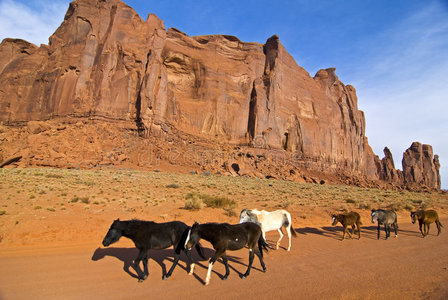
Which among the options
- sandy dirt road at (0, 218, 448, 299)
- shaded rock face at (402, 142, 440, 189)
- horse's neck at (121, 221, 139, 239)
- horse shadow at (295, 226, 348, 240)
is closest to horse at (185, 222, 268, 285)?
sandy dirt road at (0, 218, 448, 299)

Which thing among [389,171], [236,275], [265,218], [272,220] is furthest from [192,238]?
[389,171]

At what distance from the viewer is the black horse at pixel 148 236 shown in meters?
5.11

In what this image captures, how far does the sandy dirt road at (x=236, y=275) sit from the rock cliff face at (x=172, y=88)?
42689 mm

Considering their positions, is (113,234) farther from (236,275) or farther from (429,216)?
(429,216)

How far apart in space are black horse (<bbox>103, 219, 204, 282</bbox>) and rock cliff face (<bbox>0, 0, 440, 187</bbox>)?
44020mm

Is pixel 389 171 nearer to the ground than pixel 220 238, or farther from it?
farther from it

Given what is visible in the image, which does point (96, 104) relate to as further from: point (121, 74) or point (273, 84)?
point (273, 84)

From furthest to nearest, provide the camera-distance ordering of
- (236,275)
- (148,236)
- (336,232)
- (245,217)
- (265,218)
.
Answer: (336,232)
(265,218)
(245,217)
(236,275)
(148,236)

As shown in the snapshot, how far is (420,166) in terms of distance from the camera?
109 metres

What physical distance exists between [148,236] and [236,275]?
208 cm

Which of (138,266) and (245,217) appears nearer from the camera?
(138,266)

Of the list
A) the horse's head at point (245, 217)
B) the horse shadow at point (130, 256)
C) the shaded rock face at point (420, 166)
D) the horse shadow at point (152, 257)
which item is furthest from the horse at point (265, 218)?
the shaded rock face at point (420, 166)

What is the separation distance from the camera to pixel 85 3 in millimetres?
A: 54062

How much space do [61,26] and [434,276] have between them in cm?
7410
